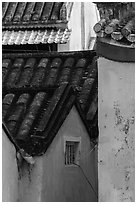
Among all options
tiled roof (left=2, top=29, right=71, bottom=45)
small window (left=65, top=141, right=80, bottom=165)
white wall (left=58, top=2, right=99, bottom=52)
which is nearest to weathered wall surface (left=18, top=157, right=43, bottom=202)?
small window (left=65, top=141, right=80, bottom=165)

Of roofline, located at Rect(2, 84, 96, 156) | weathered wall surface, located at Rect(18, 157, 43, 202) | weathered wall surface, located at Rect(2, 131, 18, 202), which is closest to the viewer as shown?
weathered wall surface, located at Rect(2, 131, 18, 202)

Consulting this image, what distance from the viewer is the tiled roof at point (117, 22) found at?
22.8 ft

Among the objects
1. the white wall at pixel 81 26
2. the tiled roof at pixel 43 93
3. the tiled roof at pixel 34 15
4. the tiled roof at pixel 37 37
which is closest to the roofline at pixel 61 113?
the tiled roof at pixel 43 93

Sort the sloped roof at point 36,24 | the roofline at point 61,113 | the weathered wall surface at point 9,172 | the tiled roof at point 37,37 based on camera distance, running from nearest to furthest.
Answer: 1. the weathered wall surface at point 9,172
2. the roofline at point 61,113
3. the tiled roof at point 37,37
4. the sloped roof at point 36,24

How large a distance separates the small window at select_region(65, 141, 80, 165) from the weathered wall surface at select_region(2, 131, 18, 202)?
1.15 m

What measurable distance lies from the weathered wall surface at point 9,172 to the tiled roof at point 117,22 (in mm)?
1908

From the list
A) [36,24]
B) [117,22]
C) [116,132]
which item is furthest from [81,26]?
[116,132]

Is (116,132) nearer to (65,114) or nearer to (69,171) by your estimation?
(65,114)

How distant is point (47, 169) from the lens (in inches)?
335

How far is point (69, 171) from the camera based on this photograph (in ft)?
29.9

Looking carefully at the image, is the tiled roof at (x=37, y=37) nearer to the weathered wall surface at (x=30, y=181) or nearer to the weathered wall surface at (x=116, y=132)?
the weathered wall surface at (x=30, y=181)

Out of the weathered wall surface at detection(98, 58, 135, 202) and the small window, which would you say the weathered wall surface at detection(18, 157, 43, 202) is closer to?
the small window

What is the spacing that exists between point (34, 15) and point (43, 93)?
18.7 feet

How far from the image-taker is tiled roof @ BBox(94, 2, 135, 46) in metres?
6.95
